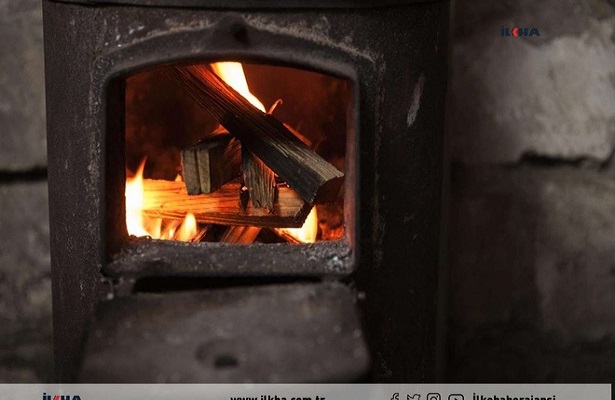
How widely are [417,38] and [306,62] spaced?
17 centimetres

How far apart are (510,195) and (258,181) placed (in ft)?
1.59

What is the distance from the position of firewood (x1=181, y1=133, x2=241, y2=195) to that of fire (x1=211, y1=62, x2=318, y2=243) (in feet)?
0.37

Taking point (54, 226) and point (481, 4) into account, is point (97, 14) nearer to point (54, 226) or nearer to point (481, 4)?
point (54, 226)

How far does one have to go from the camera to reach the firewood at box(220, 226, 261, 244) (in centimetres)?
146

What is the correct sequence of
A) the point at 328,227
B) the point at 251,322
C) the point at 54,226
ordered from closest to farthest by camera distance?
the point at 251,322 < the point at 54,226 < the point at 328,227

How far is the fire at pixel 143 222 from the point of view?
1439mm

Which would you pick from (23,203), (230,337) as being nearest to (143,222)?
(23,203)

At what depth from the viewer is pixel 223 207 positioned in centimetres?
144

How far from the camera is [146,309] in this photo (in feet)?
3.61

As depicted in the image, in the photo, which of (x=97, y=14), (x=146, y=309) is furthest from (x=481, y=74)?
(x=146, y=309)

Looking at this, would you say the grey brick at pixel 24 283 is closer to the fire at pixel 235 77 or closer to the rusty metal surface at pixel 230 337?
the fire at pixel 235 77

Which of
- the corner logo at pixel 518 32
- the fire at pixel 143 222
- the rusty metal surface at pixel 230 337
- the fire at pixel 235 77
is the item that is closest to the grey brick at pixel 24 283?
the fire at pixel 143 222

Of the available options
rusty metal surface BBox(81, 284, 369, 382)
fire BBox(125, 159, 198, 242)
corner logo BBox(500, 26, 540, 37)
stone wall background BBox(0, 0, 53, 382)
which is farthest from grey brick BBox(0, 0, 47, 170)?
corner logo BBox(500, 26, 540, 37)

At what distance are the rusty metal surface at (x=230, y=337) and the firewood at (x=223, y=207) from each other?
275mm
